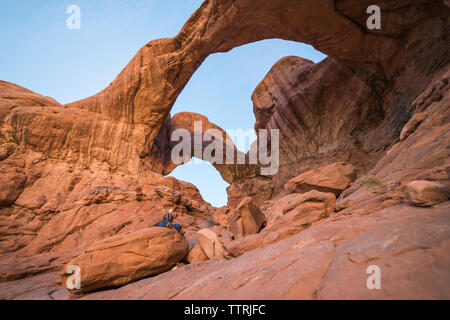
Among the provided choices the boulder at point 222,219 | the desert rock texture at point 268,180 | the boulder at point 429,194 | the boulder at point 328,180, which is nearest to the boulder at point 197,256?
the desert rock texture at point 268,180

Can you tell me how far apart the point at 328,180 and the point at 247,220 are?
3.32 meters

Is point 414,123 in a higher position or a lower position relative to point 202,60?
lower

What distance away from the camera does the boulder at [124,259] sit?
4141mm

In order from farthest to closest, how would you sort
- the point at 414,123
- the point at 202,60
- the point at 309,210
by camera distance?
the point at 202,60 → the point at 414,123 → the point at 309,210

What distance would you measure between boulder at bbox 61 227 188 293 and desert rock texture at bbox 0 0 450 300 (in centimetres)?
3

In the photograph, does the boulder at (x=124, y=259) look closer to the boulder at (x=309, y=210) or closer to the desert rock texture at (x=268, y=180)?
the desert rock texture at (x=268, y=180)

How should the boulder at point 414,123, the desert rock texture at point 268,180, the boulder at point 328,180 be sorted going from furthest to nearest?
1. the boulder at point 328,180
2. the boulder at point 414,123
3. the desert rock texture at point 268,180

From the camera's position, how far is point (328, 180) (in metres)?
7.50

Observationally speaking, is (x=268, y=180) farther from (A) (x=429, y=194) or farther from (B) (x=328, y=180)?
(A) (x=429, y=194)

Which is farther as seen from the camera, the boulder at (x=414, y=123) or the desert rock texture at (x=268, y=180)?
the boulder at (x=414, y=123)

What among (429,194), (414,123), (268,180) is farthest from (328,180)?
(268,180)

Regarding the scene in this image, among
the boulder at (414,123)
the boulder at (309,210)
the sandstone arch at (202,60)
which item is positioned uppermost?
the sandstone arch at (202,60)

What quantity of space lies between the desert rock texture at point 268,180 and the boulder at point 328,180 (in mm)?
43
